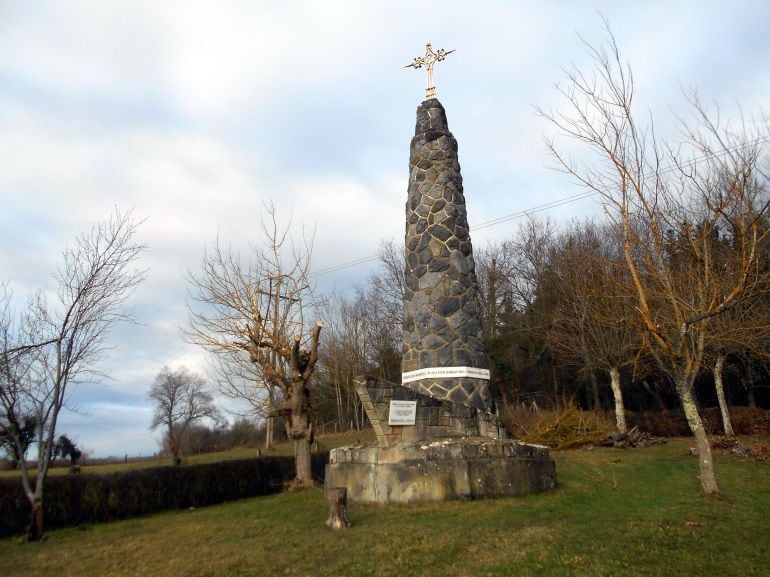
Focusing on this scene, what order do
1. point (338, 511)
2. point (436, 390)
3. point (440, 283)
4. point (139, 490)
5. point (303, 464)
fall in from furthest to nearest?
1. point (303, 464)
2. point (139, 490)
3. point (440, 283)
4. point (436, 390)
5. point (338, 511)

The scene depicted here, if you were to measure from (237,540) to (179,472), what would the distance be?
593cm

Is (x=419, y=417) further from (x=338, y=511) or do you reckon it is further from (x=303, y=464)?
(x=303, y=464)

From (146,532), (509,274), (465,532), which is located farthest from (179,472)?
(509,274)

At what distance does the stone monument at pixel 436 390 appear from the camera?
9391mm

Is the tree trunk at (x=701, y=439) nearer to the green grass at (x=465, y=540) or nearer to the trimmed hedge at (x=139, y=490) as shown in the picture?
the green grass at (x=465, y=540)

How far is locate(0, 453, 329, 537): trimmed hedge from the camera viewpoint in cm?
1016

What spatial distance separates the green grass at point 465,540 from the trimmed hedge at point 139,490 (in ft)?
1.90

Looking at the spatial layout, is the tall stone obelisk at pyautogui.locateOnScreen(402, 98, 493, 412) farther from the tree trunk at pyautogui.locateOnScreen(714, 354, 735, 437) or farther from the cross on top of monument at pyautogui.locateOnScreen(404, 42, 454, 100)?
the tree trunk at pyautogui.locateOnScreen(714, 354, 735, 437)

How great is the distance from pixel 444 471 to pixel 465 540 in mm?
2693

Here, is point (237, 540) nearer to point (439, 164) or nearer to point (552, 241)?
point (439, 164)

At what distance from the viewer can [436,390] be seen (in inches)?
437

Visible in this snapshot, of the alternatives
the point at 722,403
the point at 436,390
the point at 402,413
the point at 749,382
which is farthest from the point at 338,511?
the point at 749,382

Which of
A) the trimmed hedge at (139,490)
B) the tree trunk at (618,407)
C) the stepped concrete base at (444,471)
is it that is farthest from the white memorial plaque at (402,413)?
the tree trunk at (618,407)

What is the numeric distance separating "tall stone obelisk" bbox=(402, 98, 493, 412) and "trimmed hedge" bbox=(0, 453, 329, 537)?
578 centimetres
